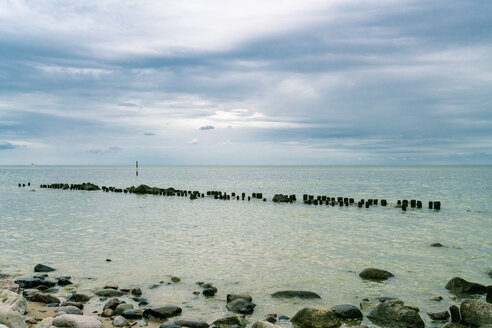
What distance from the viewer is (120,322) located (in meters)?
8.55

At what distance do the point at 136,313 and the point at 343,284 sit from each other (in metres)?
6.39

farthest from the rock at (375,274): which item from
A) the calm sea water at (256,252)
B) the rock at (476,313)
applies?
the rock at (476,313)

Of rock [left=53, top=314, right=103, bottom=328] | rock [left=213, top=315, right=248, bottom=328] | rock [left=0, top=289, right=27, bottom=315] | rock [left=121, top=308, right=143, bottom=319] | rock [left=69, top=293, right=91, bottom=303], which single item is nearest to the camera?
rock [left=53, top=314, right=103, bottom=328]

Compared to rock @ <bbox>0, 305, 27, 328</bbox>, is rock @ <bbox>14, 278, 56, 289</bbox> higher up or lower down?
lower down

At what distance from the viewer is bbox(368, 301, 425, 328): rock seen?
8.69 meters

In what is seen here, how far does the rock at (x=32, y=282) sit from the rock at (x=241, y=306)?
19.3 ft

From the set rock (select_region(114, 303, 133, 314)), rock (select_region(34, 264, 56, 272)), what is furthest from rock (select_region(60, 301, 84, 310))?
rock (select_region(34, 264, 56, 272))

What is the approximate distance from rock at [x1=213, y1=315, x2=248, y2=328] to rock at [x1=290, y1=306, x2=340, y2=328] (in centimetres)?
120

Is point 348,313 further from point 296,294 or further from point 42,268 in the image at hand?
point 42,268

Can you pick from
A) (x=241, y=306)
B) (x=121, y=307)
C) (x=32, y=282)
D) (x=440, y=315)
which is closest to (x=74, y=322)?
(x=121, y=307)

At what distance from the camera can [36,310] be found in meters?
9.34

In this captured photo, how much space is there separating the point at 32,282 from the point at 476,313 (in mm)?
12056

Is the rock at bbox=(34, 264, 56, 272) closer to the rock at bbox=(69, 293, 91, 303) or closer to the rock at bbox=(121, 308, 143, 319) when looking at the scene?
the rock at bbox=(69, 293, 91, 303)

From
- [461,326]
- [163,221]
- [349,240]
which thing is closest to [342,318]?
[461,326]
